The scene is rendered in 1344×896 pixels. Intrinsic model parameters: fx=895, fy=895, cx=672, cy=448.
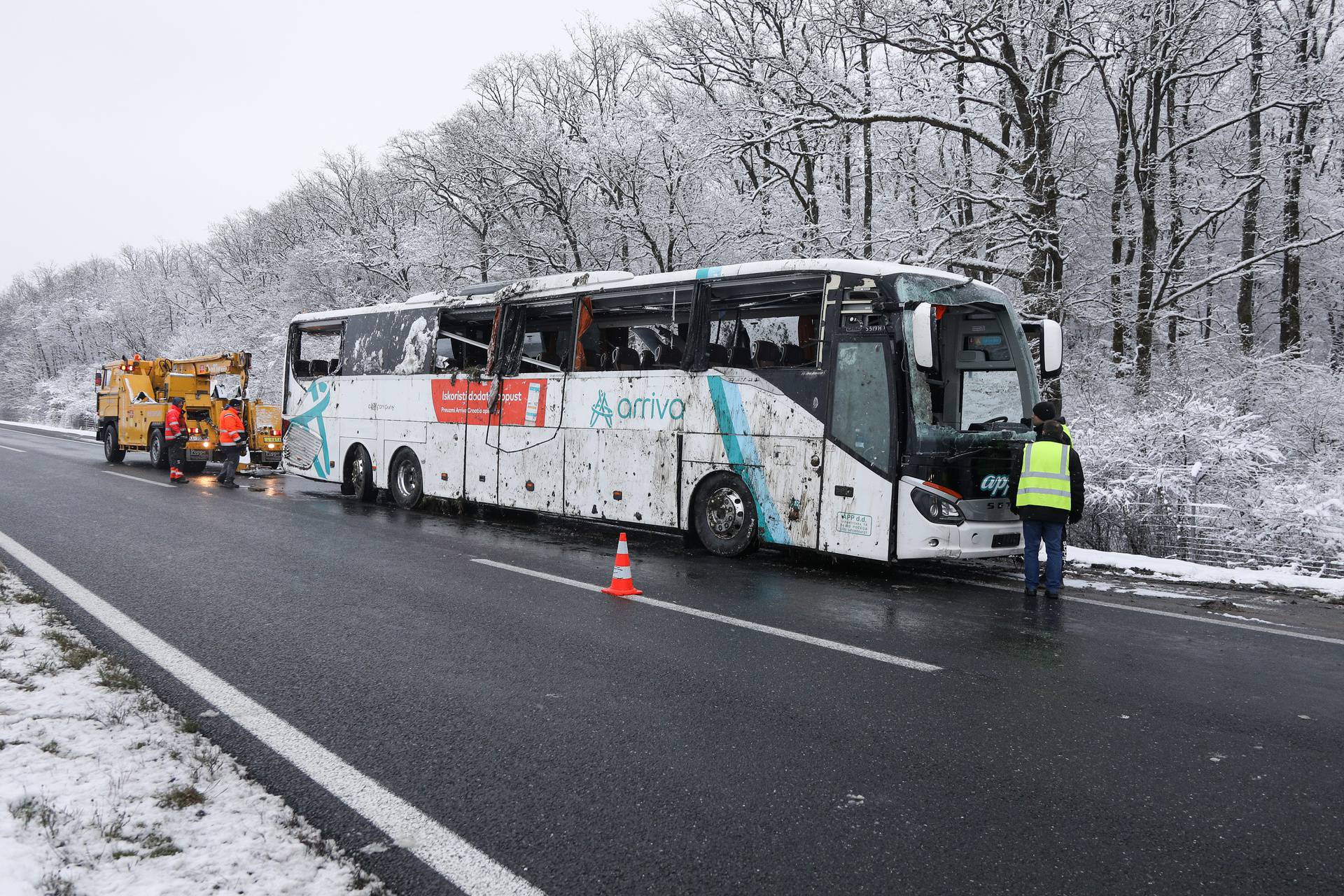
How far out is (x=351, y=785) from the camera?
3.58 meters

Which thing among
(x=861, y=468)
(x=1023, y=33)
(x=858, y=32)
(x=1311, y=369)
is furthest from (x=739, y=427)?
(x=1311, y=369)

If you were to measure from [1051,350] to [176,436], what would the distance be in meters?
17.5

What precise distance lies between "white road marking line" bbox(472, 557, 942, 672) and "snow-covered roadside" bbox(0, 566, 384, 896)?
3621mm

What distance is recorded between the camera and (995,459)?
8875mm

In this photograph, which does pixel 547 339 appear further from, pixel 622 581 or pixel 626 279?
pixel 622 581

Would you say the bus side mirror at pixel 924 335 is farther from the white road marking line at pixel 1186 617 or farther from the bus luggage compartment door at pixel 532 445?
the bus luggage compartment door at pixel 532 445

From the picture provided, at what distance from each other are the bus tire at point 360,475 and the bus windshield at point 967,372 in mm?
10232

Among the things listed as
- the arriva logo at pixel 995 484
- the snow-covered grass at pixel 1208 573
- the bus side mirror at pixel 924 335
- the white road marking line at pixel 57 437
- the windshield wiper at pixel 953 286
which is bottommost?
the snow-covered grass at pixel 1208 573

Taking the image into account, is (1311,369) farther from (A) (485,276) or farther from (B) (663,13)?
(A) (485,276)

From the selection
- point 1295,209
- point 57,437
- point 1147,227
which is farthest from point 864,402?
point 57,437

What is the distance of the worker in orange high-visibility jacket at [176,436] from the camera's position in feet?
61.5

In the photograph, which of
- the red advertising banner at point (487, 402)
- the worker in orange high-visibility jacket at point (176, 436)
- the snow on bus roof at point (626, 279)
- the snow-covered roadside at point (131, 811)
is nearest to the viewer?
the snow-covered roadside at point (131, 811)

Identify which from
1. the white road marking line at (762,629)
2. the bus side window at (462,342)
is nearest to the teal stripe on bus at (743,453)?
the white road marking line at (762,629)

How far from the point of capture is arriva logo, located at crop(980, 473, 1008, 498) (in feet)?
28.8
